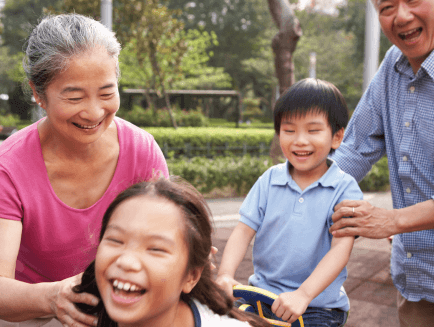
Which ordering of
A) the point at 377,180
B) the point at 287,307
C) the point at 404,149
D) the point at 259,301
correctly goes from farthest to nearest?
1. the point at 377,180
2. the point at 404,149
3. the point at 259,301
4. the point at 287,307

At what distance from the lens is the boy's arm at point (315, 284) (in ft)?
5.55

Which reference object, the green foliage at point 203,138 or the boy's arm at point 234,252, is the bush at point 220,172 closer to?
the green foliage at point 203,138

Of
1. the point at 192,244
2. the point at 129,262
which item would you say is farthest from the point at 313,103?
the point at 129,262

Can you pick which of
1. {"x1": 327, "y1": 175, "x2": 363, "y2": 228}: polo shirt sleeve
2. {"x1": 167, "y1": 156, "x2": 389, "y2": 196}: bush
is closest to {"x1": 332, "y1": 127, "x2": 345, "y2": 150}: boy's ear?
{"x1": 327, "y1": 175, "x2": 363, "y2": 228}: polo shirt sleeve

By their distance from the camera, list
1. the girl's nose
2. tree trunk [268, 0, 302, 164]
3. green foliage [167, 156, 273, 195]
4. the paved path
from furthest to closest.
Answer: green foliage [167, 156, 273, 195] < tree trunk [268, 0, 302, 164] < the paved path < the girl's nose

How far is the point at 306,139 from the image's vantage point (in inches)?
78.7

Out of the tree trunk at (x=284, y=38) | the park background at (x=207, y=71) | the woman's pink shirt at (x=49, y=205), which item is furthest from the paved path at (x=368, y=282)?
the tree trunk at (x=284, y=38)

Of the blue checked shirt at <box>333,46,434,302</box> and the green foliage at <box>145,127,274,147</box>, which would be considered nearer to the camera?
the blue checked shirt at <box>333,46,434,302</box>

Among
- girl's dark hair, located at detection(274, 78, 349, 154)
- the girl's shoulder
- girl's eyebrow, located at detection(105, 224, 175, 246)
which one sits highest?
girl's dark hair, located at detection(274, 78, 349, 154)

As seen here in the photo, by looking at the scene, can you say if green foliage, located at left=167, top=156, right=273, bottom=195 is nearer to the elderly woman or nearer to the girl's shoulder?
the elderly woman

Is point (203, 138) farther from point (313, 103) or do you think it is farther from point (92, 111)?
point (92, 111)

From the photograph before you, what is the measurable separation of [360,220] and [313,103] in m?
0.57

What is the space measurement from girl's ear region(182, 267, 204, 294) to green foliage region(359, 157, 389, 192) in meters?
9.11

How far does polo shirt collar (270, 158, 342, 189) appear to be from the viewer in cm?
205
